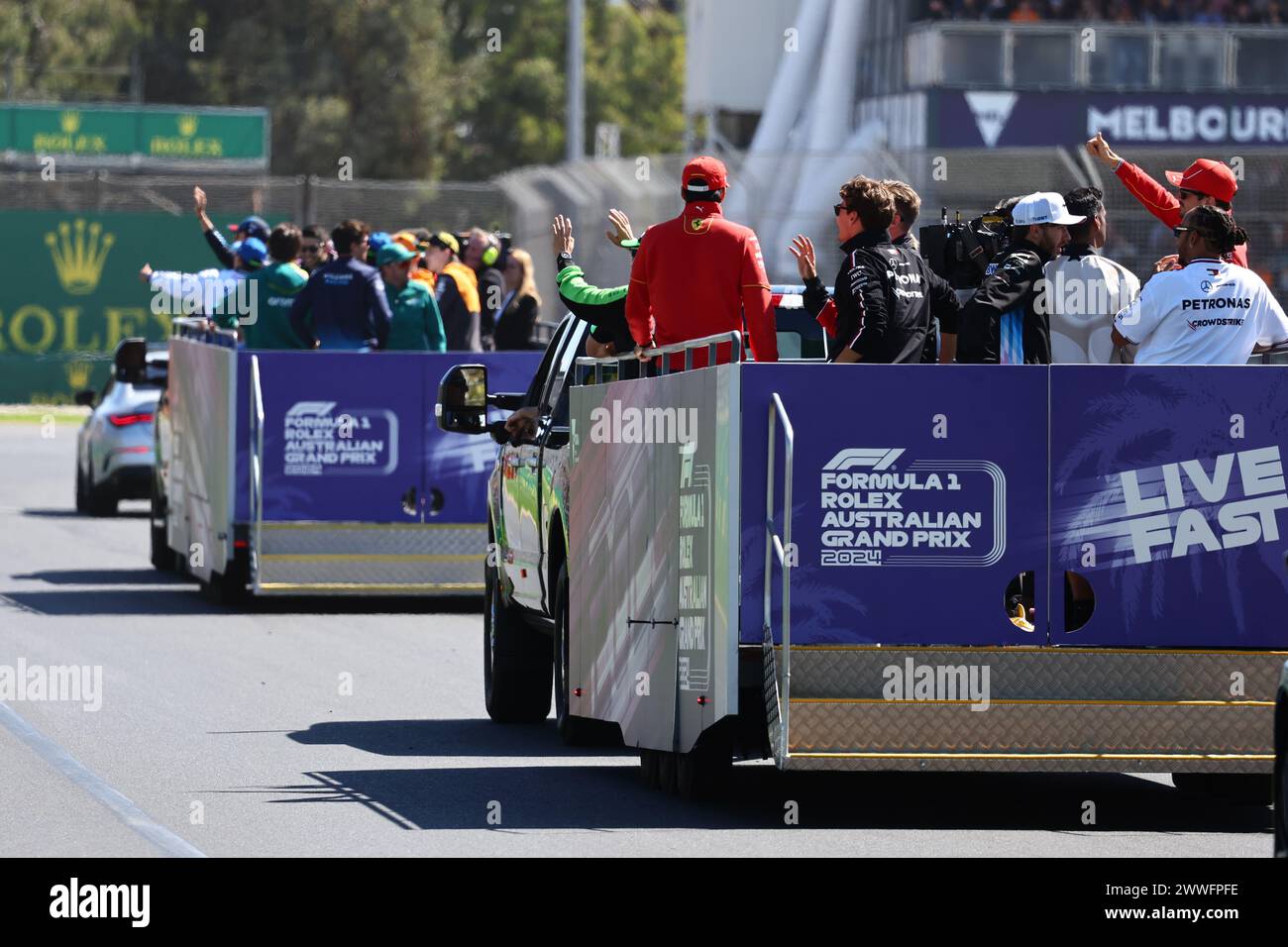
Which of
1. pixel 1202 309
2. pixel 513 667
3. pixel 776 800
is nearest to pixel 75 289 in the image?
pixel 513 667

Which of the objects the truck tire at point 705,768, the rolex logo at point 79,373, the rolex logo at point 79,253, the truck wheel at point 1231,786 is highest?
the rolex logo at point 79,253

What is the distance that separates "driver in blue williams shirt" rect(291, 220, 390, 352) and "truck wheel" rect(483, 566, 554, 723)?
5212 mm

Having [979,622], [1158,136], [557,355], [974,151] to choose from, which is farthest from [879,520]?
[1158,136]

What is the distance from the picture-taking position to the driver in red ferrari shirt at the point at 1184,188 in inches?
438

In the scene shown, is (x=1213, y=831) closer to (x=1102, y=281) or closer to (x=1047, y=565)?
(x=1047, y=565)

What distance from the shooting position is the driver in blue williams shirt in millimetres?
18219

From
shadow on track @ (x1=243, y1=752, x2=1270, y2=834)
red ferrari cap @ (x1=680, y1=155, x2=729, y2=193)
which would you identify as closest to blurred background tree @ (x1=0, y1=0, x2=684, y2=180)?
red ferrari cap @ (x1=680, y1=155, x2=729, y2=193)

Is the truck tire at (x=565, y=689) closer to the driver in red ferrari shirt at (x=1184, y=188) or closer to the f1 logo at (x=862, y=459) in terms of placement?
the f1 logo at (x=862, y=459)

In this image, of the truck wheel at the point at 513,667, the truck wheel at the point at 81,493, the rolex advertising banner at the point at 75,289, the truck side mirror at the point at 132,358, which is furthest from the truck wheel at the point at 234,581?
the rolex advertising banner at the point at 75,289

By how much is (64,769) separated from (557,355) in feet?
9.55

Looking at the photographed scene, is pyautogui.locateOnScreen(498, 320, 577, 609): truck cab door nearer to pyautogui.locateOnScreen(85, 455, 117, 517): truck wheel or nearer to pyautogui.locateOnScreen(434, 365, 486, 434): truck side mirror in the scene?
pyautogui.locateOnScreen(434, 365, 486, 434): truck side mirror

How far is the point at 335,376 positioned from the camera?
1798 cm

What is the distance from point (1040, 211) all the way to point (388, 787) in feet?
10.8

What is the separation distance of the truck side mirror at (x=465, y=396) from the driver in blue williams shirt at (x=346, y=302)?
209 inches
